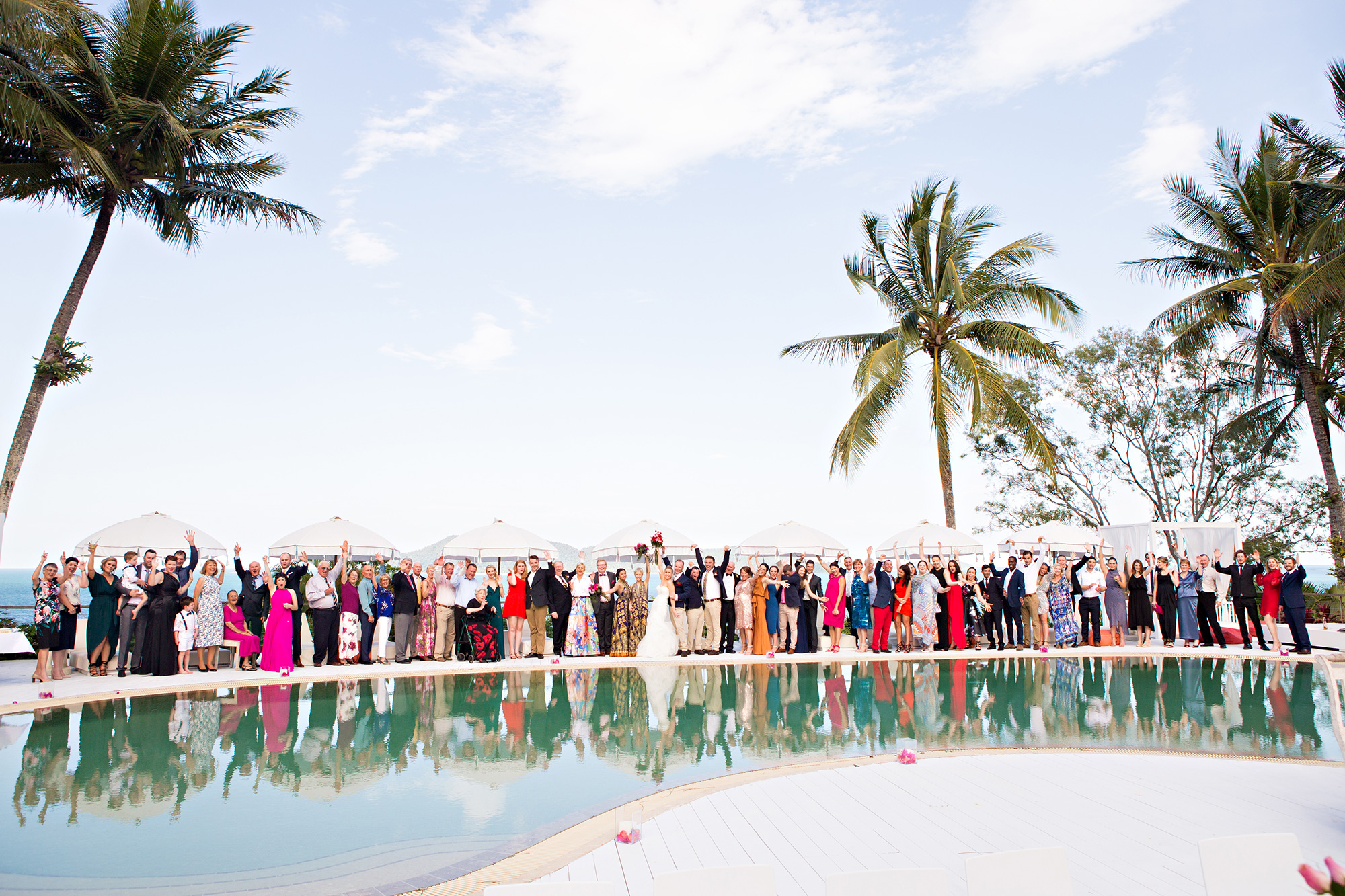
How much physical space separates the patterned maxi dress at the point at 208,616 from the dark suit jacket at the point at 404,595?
2692 mm

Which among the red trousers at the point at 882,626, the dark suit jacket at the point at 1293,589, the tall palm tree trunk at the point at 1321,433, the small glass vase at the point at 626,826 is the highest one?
the tall palm tree trunk at the point at 1321,433

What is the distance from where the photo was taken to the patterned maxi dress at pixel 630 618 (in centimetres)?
1603

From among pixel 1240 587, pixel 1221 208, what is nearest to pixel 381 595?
pixel 1240 587

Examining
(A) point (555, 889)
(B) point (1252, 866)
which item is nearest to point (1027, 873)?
(B) point (1252, 866)

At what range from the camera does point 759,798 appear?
6.25 meters

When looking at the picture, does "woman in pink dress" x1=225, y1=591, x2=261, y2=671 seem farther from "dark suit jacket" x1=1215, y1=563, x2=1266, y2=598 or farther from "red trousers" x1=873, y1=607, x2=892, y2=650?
"dark suit jacket" x1=1215, y1=563, x2=1266, y2=598

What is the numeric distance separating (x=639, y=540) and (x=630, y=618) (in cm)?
280

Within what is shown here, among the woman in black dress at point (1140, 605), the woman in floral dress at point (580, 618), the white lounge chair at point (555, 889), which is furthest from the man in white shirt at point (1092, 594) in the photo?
the white lounge chair at point (555, 889)

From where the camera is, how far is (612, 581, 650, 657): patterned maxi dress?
16.0m

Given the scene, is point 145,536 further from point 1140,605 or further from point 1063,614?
point 1140,605

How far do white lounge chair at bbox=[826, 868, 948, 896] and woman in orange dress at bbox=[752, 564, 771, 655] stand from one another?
13.5m

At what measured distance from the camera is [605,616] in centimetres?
1630

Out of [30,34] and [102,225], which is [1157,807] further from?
[102,225]

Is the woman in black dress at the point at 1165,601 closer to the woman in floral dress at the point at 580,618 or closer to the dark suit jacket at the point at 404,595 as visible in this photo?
the woman in floral dress at the point at 580,618
